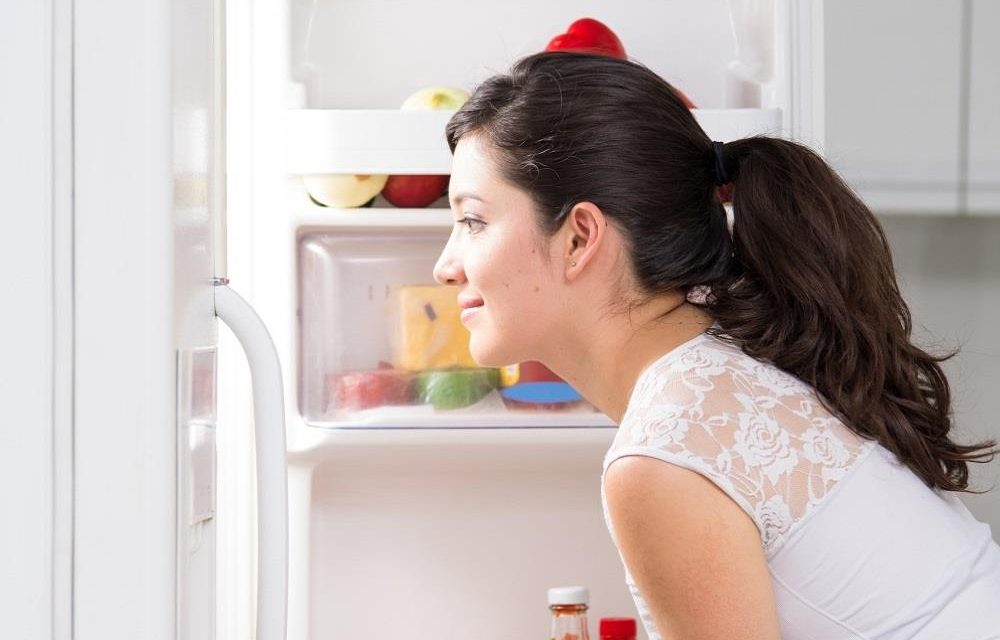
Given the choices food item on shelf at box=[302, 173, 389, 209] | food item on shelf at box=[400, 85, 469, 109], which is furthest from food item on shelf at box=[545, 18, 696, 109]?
food item on shelf at box=[302, 173, 389, 209]

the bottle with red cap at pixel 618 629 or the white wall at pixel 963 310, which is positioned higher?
the white wall at pixel 963 310

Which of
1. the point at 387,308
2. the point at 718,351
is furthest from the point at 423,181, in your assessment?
the point at 718,351

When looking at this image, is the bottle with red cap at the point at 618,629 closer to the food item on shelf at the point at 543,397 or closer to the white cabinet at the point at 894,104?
the food item on shelf at the point at 543,397

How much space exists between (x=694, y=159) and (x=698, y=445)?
0.30m

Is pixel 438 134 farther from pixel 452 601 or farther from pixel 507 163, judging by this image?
pixel 452 601

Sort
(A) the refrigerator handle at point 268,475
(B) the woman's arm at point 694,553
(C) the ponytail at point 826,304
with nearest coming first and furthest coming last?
1. (A) the refrigerator handle at point 268,475
2. (B) the woman's arm at point 694,553
3. (C) the ponytail at point 826,304

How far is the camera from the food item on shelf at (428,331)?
54.1 inches

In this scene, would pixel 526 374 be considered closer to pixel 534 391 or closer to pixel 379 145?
pixel 534 391

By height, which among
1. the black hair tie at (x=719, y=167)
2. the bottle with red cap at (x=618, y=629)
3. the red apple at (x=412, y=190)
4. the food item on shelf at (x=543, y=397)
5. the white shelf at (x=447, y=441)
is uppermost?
the black hair tie at (x=719, y=167)

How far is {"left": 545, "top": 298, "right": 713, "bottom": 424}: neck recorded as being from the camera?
0.94 metres

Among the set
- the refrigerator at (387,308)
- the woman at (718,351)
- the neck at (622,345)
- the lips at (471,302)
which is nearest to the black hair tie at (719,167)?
the woman at (718,351)

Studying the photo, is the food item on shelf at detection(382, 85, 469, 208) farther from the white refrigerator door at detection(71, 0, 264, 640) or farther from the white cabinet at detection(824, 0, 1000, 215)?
the white refrigerator door at detection(71, 0, 264, 640)

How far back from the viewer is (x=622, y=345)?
96cm

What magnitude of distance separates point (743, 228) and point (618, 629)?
1.89 ft
